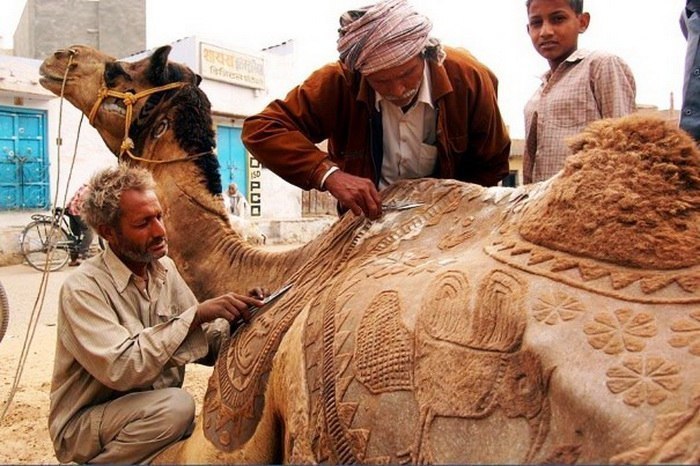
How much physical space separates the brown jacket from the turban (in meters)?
0.21

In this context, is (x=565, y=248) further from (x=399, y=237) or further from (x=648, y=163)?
(x=399, y=237)

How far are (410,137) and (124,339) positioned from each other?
1456mm

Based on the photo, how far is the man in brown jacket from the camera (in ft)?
9.39

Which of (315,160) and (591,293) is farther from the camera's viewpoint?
(315,160)

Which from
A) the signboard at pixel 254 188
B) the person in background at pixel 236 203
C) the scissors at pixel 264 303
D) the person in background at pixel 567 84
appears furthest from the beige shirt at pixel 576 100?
the signboard at pixel 254 188

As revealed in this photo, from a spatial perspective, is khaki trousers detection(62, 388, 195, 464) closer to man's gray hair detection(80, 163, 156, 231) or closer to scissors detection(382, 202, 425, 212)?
man's gray hair detection(80, 163, 156, 231)

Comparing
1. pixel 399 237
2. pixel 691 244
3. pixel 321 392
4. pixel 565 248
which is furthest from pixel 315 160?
pixel 691 244

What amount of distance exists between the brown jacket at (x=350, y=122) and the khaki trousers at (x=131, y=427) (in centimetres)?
105

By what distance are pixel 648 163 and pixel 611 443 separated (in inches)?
32.2

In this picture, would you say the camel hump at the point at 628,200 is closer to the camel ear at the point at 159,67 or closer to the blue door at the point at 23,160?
the camel ear at the point at 159,67

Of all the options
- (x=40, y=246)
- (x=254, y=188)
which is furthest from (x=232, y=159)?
(x=40, y=246)

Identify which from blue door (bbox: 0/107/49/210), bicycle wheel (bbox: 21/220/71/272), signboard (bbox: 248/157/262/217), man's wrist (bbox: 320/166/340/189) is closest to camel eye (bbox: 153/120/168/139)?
man's wrist (bbox: 320/166/340/189)

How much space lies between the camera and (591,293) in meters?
1.77

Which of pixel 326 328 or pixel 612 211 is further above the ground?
pixel 612 211
